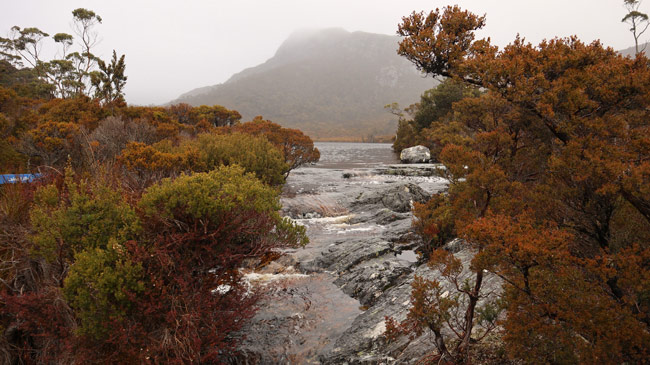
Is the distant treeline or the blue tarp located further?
the blue tarp

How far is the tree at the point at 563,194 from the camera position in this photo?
302cm

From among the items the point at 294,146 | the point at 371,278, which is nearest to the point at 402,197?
the point at 371,278

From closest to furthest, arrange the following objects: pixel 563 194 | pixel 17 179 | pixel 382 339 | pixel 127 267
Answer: pixel 563 194, pixel 127 267, pixel 382 339, pixel 17 179

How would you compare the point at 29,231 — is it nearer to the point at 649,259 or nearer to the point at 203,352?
the point at 203,352

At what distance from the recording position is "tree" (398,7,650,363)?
3016mm

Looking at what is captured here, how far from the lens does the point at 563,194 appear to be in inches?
146

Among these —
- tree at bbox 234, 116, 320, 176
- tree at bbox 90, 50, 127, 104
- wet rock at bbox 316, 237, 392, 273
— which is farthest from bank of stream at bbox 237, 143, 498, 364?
tree at bbox 90, 50, 127, 104

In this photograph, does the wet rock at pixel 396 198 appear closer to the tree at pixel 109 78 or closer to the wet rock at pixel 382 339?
the wet rock at pixel 382 339

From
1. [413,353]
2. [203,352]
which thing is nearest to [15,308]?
[203,352]

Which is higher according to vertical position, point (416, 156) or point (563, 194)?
point (563, 194)

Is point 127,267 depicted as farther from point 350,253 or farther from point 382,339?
point 350,253

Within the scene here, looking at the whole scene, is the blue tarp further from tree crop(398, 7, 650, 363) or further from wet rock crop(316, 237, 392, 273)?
tree crop(398, 7, 650, 363)

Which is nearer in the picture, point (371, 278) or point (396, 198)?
point (371, 278)

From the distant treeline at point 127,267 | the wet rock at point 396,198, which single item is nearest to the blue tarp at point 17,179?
the distant treeline at point 127,267
